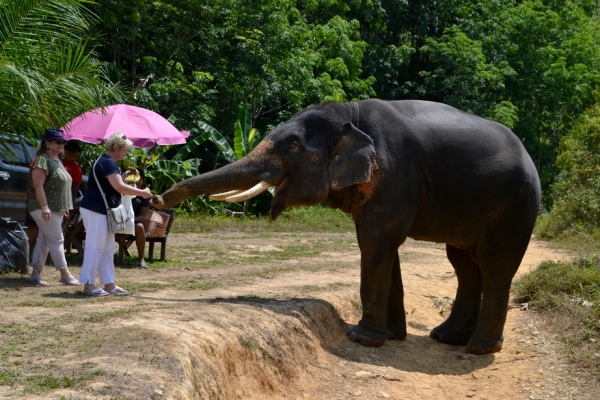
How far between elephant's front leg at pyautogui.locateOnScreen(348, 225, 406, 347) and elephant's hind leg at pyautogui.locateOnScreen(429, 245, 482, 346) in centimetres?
105

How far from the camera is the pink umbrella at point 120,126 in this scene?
39.9 feet

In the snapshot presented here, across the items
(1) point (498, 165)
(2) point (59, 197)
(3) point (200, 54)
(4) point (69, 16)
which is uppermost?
(3) point (200, 54)

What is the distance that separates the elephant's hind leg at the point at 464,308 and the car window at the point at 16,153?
17.3ft

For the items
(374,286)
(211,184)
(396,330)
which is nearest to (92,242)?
(211,184)

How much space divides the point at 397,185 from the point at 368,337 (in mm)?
1619

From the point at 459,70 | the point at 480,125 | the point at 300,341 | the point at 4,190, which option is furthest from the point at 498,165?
the point at 459,70

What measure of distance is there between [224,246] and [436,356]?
684 cm

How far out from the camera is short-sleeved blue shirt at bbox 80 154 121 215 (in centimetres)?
856

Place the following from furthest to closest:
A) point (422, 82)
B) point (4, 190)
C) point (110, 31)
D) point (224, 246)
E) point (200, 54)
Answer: point (422, 82) → point (200, 54) → point (110, 31) → point (224, 246) → point (4, 190)

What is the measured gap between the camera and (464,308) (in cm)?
994

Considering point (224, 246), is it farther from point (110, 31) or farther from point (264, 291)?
point (110, 31)

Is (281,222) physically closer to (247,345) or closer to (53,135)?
(53,135)

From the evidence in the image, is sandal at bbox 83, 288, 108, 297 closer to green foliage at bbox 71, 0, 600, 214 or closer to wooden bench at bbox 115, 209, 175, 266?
wooden bench at bbox 115, 209, 175, 266

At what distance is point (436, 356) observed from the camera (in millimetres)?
9383
